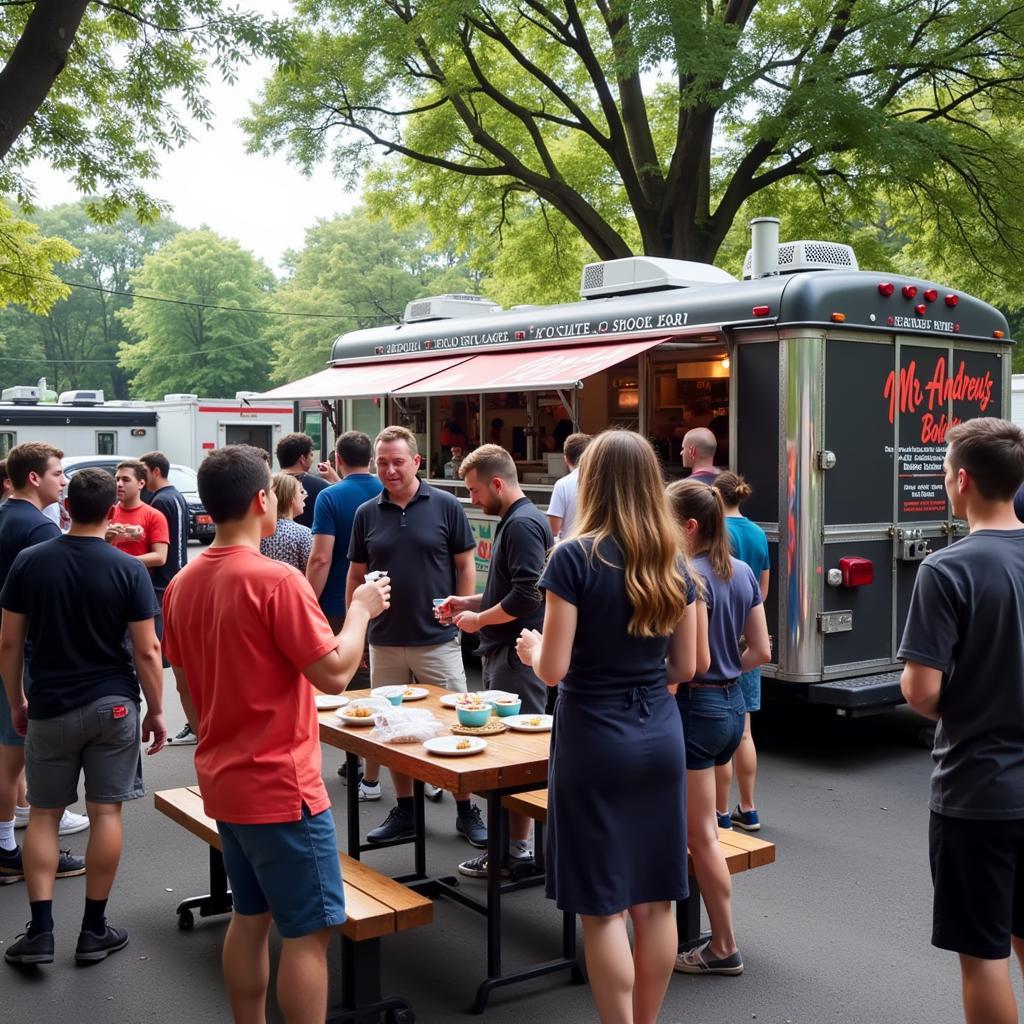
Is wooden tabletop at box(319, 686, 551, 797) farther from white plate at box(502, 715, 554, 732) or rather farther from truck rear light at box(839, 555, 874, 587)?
truck rear light at box(839, 555, 874, 587)

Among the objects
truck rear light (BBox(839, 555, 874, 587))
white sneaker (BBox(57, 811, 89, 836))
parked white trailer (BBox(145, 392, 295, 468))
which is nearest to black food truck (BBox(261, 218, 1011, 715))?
truck rear light (BBox(839, 555, 874, 587))

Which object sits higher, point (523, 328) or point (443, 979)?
point (523, 328)

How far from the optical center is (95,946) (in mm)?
4668

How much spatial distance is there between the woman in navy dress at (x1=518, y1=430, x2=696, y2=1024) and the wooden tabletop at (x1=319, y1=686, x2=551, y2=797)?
681 millimetres

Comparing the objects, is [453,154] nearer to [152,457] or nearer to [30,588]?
[152,457]

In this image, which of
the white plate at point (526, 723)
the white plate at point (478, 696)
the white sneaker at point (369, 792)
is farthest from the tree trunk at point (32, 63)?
the white plate at point (526, 723)

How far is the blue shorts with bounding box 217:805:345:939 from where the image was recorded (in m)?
3.27

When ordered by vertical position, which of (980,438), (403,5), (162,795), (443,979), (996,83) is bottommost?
(443,979)

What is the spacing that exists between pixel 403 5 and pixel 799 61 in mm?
5462

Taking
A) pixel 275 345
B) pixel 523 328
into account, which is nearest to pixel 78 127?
pixel 523 328

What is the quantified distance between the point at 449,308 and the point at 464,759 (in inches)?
332

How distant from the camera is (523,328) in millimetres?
10219

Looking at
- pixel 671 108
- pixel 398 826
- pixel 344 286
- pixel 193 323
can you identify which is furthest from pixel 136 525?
pixel 193 323

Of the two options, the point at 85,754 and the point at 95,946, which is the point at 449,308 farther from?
the point at 95,946
